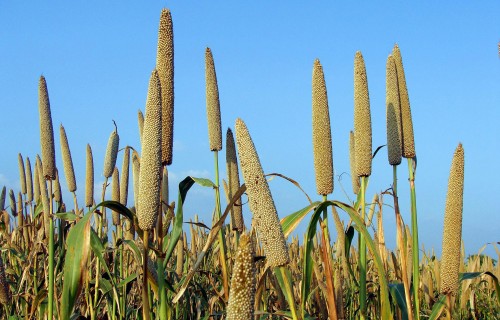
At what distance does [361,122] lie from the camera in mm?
4348

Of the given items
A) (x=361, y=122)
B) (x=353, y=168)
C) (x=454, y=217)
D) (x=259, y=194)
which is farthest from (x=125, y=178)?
(x=259, y=194)

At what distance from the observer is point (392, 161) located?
4.45m

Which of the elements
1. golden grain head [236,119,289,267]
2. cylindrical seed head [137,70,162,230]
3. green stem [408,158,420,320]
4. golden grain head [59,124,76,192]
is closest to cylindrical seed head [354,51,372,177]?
green stem [408,158,420,320]

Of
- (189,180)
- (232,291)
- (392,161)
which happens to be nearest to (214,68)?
(189,180)

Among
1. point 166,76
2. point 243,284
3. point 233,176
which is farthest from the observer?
point 233,176

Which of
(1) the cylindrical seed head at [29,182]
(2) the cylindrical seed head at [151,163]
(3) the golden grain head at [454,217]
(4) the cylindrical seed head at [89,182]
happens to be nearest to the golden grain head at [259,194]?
(2) the cylindrical seed head at [151,163]

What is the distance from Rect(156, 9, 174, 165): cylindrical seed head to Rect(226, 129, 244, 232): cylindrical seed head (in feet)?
4.27

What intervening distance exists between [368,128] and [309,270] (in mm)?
1220

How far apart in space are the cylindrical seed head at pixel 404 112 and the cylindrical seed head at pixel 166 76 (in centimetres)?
172

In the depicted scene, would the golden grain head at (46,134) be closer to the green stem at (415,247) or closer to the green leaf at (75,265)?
the green leaf at (75,265)

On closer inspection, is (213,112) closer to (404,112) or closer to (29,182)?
(404,112)

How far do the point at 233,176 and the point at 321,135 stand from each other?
65.5 inches

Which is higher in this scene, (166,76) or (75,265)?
(166,76)

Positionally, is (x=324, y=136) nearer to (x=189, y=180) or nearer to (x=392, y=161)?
(x=392, y=161)
